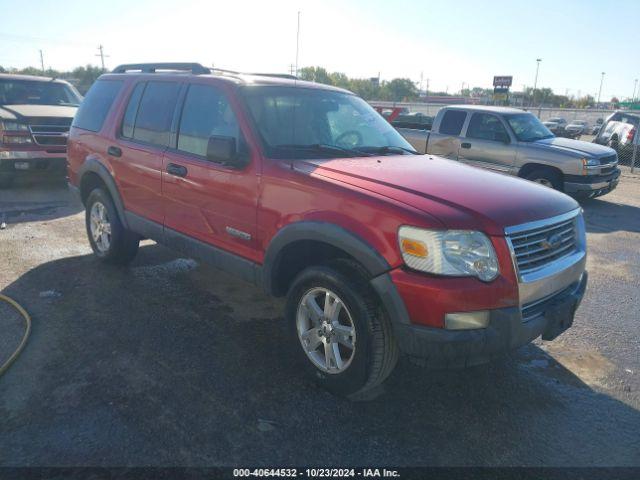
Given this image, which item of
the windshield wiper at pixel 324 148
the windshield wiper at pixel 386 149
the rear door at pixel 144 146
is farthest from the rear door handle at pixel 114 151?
the windshield wiper at pixel 386 149

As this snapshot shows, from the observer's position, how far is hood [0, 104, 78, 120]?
340 inches

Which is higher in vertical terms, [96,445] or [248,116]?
[248,116]

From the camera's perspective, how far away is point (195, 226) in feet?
13.2

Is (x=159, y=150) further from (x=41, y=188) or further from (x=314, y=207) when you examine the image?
(x=41, y=188)

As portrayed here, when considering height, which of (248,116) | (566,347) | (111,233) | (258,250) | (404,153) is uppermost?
(248,116)

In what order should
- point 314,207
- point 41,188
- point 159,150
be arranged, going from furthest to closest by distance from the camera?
point 41,188 < point 159,150 < point 314,207

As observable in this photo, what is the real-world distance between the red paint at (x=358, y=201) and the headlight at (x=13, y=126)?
532 centimetres

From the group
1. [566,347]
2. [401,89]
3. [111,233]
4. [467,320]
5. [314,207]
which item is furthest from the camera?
[401,89]

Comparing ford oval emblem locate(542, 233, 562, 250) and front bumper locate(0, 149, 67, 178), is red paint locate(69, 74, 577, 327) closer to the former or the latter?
ford oval emblem locate(542, 233, 562, 250)

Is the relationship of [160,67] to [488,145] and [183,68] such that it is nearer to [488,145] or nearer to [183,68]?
[183,68]

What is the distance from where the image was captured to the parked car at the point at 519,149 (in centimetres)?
898

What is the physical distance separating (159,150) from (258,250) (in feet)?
4.91

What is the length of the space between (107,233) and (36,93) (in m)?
6.48

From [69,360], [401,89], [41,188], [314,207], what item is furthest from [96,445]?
[401,89]
